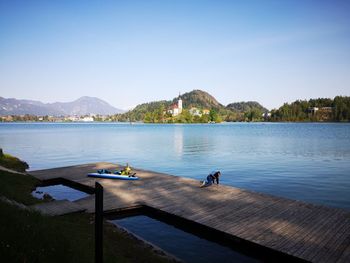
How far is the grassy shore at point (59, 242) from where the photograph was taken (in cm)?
689

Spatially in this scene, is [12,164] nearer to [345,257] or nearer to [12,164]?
[12,164]

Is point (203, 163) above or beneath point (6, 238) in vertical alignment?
beneath

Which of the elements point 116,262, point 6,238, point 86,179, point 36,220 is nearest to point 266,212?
point 116,262

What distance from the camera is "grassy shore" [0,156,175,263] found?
689 cm

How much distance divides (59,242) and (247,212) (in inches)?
361

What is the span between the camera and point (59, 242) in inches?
321

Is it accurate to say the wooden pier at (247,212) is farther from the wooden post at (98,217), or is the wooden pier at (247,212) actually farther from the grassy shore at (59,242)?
the wooden post at (98,217)

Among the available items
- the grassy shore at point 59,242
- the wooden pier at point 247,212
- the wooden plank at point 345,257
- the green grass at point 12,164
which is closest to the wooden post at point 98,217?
the grassy shore at point 59,242

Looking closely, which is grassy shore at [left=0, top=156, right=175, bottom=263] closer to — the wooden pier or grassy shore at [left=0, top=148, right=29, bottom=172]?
the wooden pier

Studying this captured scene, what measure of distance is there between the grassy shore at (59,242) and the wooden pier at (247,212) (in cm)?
291

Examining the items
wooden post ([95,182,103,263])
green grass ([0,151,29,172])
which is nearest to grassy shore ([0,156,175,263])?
wooden post ([95,182,103,263])

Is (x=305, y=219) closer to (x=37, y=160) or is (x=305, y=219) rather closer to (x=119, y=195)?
(x=119, y=195)

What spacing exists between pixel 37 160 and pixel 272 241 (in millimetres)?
40831

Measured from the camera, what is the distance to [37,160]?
43.0 metres
